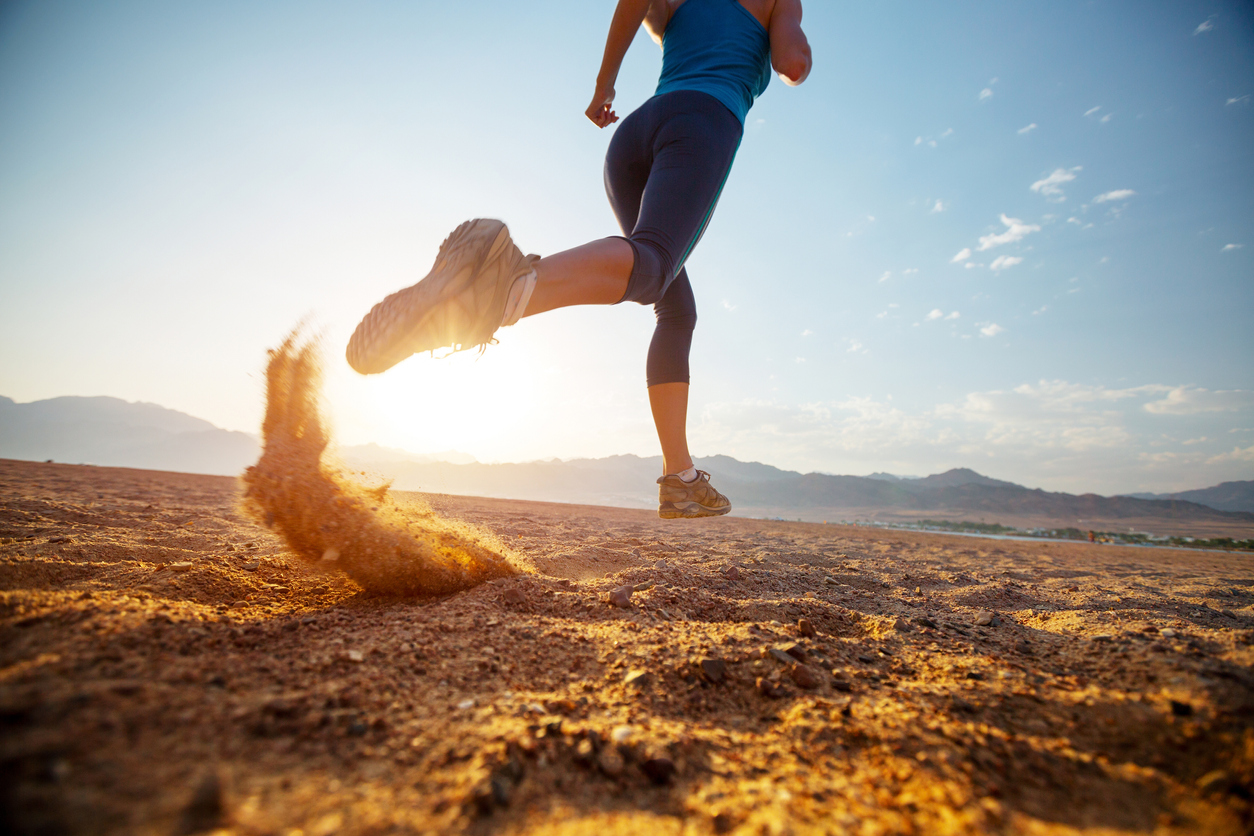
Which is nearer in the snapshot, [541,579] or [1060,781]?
[1060,781]

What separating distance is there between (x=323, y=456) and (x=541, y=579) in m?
0.90

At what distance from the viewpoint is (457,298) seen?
1.35 meters

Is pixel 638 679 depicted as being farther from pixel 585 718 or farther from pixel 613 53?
pixel 613 53

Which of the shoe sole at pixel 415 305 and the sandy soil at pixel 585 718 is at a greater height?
the shoe sole at pixel 415 305

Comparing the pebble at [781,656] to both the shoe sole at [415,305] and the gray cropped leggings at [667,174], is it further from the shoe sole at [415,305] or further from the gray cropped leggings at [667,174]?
the shoe sole at [415,305]

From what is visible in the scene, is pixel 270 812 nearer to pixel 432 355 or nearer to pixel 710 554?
pixel 432 355

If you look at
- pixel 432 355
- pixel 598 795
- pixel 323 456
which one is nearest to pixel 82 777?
pixel 598 795

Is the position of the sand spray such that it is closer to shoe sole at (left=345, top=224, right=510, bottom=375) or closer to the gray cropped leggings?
shoe sole at (left=345, top=224, right=510, bottom=375)

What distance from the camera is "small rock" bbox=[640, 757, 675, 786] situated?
0.74 m

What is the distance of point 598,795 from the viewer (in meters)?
0.69

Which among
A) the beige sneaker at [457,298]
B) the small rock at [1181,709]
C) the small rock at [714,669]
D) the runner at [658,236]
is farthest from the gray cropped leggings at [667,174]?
the small rock at [1181,709]

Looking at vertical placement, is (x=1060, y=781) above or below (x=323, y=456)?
below

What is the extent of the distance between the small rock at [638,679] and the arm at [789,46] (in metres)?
2.14

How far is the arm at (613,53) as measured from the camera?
190 cm
